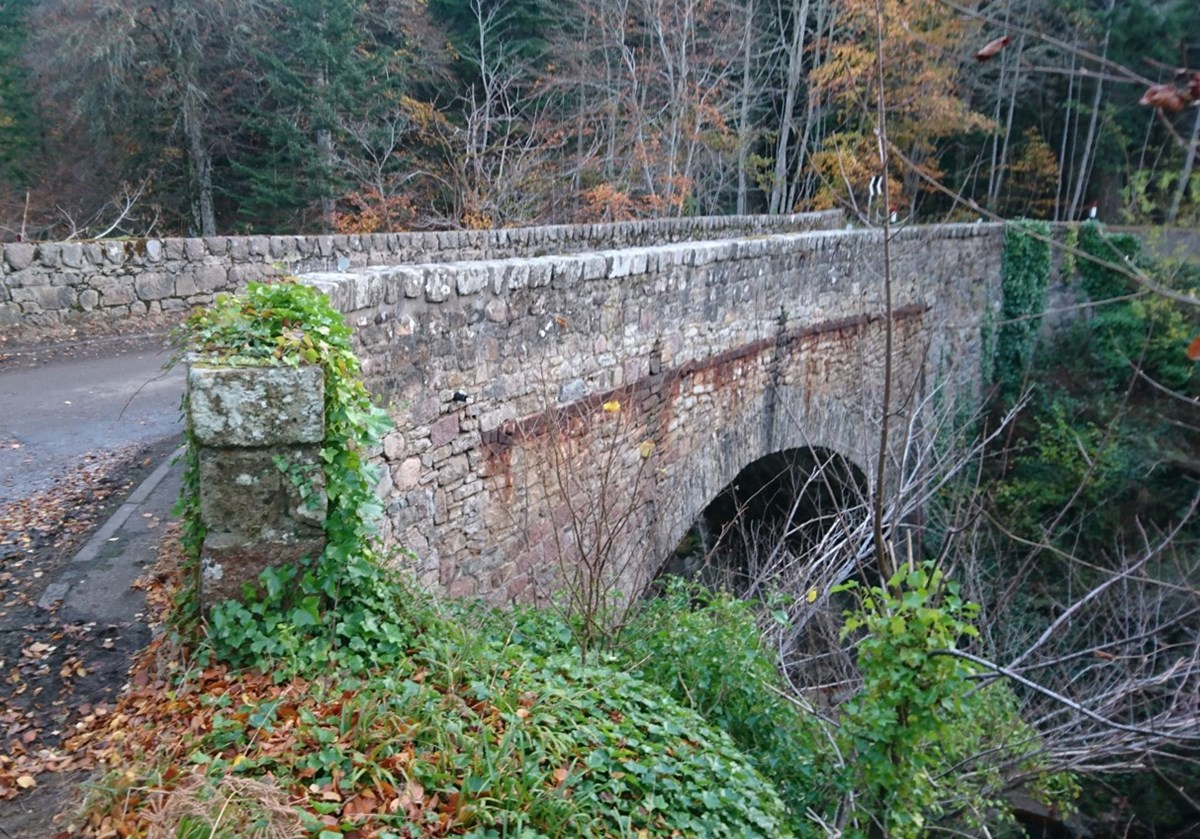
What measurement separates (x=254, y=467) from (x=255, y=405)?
0.81 ft

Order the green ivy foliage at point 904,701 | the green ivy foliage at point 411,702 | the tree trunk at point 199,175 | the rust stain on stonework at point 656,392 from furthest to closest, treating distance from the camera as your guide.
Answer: the tree trunk at point 199,175
the rust stain on stonework at point 656,392
the green ivy foliage at point 904,701
the green ivy foliage at point 411,702

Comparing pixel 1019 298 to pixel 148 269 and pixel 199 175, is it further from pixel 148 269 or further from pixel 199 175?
pixel 199 175

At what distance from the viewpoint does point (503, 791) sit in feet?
9.32

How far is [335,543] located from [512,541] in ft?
7.87

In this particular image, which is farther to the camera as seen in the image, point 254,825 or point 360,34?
point 360,34

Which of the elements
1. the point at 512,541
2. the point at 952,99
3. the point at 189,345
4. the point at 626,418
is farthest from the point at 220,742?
the point at 952,99

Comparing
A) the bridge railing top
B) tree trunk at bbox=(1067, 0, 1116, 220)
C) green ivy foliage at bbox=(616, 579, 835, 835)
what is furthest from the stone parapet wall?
tree trunk at bbox=(1067, 0, 1116, 220)

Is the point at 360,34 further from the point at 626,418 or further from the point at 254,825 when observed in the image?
the point at 254,825

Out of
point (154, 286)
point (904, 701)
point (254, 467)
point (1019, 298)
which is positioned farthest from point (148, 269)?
point (1019, 298)

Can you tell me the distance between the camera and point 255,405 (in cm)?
323

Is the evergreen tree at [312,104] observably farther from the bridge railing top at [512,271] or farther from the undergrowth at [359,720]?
the undergrowth at [359,720]

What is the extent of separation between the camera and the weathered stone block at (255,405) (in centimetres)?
318

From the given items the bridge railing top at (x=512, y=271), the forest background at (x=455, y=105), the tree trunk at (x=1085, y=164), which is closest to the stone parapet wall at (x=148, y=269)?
the bridge railing top at (x=512, y=271)

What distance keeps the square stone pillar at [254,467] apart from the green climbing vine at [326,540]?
0.16 feet
